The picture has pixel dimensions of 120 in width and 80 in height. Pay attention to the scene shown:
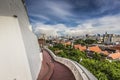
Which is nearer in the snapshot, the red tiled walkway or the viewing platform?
the viewing platform

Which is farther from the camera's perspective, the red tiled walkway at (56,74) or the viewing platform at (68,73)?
the red tiled walkway at (56,74)

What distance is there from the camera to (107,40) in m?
70.8

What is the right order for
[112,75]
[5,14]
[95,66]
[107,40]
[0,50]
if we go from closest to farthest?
[0,50], [5,14], [112,75], [95,66], [107,40]

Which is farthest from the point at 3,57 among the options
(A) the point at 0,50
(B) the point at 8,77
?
(B) the point at 8,77

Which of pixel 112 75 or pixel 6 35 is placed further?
pixel 112 75

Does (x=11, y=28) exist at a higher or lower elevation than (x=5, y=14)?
lower

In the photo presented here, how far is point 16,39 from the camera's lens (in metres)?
2.76

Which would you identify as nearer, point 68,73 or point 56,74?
point 68,73

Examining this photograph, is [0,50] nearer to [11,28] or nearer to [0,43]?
[0,43]

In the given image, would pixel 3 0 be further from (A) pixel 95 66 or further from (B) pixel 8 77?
(A) pixel 95 66

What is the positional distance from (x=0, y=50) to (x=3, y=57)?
4.6 inches

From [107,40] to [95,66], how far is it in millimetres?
64466

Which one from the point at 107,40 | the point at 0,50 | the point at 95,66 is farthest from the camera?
the point at 107,40

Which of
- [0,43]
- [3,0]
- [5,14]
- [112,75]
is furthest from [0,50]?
[112,75]
